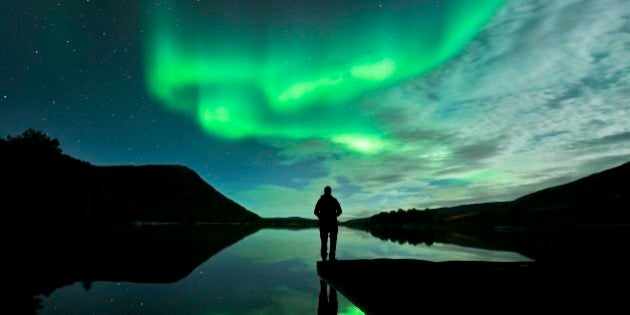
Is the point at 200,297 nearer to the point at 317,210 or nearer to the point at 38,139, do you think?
the point at 317,210

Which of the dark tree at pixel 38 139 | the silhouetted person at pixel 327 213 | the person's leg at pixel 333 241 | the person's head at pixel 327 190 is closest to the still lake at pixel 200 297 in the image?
the person's leg at pixel 333 241

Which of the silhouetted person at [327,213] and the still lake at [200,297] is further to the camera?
the silhouetted person at [327,213]

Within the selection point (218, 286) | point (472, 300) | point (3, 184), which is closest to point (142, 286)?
point (218, 286)

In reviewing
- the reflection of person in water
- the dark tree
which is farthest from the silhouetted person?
the dark tree

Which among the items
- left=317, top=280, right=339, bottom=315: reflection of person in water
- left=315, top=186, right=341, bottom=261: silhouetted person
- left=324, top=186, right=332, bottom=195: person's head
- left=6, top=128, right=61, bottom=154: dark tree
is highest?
left=6, top=128, right=61, bottom=154: dark tree

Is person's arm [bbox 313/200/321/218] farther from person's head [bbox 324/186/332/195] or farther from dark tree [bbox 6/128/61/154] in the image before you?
dark tree [bbox 6/128/61/154]

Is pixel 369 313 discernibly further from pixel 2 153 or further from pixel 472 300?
pixel 2 153

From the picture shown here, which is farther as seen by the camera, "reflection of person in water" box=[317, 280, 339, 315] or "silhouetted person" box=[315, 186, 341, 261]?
"silhouetted person" box=[315, 186, 341, 261]

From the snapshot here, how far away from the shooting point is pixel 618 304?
22.1 ft

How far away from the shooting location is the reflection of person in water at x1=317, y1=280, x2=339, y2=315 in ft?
28.1

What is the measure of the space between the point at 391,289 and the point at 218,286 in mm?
5993

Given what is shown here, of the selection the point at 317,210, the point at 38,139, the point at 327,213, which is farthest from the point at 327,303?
the point at 38,139

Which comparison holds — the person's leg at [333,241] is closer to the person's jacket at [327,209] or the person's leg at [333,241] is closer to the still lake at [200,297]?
the person's jacket at [327,209]

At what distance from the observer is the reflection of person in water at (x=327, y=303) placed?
855 centimetres
